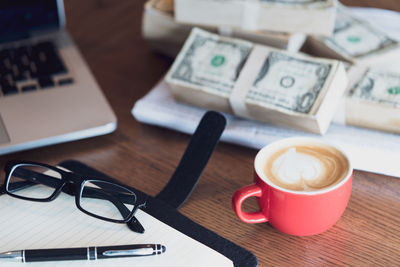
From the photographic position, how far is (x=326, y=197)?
47 centimetres

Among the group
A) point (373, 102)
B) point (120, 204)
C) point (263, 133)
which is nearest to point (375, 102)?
point (373, 102)

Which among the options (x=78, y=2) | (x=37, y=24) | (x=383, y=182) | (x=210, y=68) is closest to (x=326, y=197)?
(x=383, y=182)

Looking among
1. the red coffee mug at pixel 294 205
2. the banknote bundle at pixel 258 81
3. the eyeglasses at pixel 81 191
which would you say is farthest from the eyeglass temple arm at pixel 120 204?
the banknote bundle at pixel 258 81

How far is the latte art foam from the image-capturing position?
1.63 ft

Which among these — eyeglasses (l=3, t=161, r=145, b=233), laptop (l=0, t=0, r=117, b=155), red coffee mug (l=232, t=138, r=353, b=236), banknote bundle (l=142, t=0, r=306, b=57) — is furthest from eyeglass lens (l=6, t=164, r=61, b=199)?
banknote bundle (l=142, t=0, r=306, b=57)

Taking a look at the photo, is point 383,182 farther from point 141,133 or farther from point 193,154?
point 141,133

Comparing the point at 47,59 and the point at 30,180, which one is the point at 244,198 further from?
the point at 47,59

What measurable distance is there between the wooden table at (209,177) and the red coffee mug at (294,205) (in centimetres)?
3

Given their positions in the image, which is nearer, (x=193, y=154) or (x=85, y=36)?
(x=193, y=154)

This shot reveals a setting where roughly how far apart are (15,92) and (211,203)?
1.19 ft

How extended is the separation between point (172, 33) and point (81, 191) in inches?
14.7

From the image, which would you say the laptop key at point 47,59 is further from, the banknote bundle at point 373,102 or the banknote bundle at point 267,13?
the banknote bundle at point 373,102

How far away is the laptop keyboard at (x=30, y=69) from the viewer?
746 millimetres

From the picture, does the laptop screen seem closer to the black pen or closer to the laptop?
the laptop
